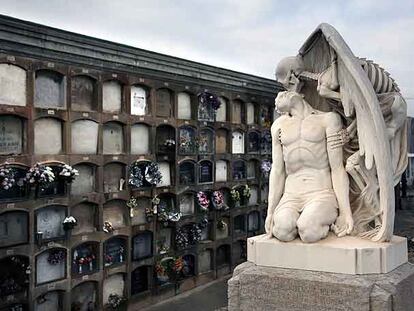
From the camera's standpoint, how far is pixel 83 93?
6.23 meters

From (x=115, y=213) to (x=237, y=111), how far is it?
3239 millimetres

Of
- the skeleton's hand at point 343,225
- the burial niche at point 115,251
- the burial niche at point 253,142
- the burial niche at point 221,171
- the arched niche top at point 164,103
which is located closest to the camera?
the skeleton's hand at point 343,225

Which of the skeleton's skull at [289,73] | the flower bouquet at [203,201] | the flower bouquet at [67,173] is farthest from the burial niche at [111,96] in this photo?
the skeleton's skull at [289,73]

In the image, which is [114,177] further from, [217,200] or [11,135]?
[217,200]

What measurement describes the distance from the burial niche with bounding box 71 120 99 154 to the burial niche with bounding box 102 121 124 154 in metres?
0.16

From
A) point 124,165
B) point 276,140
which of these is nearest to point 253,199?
point 124,165

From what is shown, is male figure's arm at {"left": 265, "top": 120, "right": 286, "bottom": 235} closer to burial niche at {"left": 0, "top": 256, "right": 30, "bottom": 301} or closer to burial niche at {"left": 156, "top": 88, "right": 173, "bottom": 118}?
burial niche at {"left": 0, "top": 256, "right": 30, "bottom": 301}

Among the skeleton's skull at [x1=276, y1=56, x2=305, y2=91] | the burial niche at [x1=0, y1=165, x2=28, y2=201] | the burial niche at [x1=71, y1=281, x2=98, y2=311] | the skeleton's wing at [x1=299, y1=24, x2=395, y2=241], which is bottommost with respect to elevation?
the burial niche at [x1=71, y1=281, x2=98, y2=311]

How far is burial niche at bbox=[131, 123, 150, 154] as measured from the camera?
6867 mm

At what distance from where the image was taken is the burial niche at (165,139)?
7262 mm

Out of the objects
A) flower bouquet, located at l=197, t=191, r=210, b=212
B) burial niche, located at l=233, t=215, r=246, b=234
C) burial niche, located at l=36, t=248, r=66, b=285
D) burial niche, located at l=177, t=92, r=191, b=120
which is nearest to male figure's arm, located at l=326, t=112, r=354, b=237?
burial niche, located at l=36, t=248, r=66, b=285

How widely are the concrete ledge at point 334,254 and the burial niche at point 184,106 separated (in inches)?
195

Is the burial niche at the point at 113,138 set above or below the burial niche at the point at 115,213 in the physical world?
above

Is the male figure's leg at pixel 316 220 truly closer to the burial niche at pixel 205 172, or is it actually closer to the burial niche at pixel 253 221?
the burial niche at pixel 205 172
